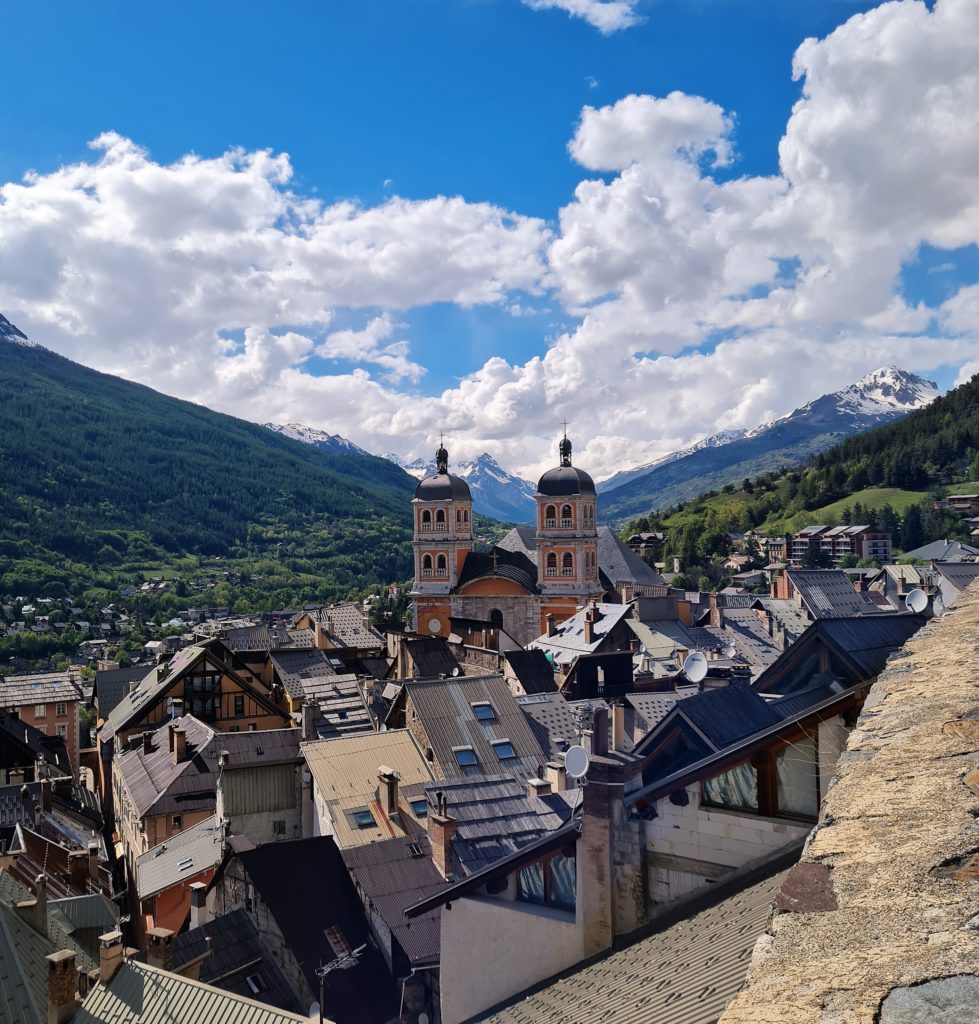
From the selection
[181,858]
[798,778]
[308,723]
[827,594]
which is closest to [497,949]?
[798,778]

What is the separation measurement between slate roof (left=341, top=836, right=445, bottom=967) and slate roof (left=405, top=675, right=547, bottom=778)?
7004 mm

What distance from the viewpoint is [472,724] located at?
33.7 meters

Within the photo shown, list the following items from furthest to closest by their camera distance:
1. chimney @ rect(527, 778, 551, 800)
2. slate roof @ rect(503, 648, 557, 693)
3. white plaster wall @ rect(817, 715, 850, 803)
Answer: slate roof @ rect(503, 648, 557, 693)
chimney @ rect(527, 778, 551, 800)
white plaster wall @ rect(817, 715, 850, 803)

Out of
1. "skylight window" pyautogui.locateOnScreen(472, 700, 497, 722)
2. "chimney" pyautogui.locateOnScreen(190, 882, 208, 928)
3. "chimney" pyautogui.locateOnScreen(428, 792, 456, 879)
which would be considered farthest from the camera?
"skylight window" pyautogui.locateOnScreen(472, 700, 497, 722)

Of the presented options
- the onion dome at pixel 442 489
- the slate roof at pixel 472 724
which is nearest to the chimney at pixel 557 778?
the slate roof at pixel 472 724

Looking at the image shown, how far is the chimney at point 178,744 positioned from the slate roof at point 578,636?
2169 cm

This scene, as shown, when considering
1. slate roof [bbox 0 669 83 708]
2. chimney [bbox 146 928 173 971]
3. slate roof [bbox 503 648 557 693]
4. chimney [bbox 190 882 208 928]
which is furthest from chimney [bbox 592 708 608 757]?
slate roof [bbox 0 669 83 708]

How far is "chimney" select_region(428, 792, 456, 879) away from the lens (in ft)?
72.4

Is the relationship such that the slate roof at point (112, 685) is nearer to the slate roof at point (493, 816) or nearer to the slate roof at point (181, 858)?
the slate roof at point (181, 858)

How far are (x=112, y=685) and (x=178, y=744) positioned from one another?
33.6m

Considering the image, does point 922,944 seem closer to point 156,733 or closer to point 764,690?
point 764,690

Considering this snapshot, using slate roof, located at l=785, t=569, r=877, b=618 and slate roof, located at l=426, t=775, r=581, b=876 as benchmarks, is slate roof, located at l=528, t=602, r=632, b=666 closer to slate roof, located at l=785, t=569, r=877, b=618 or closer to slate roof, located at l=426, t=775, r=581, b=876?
slate roof, located at l=785, t=569, r=877, b=618

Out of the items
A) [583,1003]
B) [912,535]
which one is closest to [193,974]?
[583,1003]

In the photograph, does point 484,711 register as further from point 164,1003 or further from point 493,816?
point 164,1003
